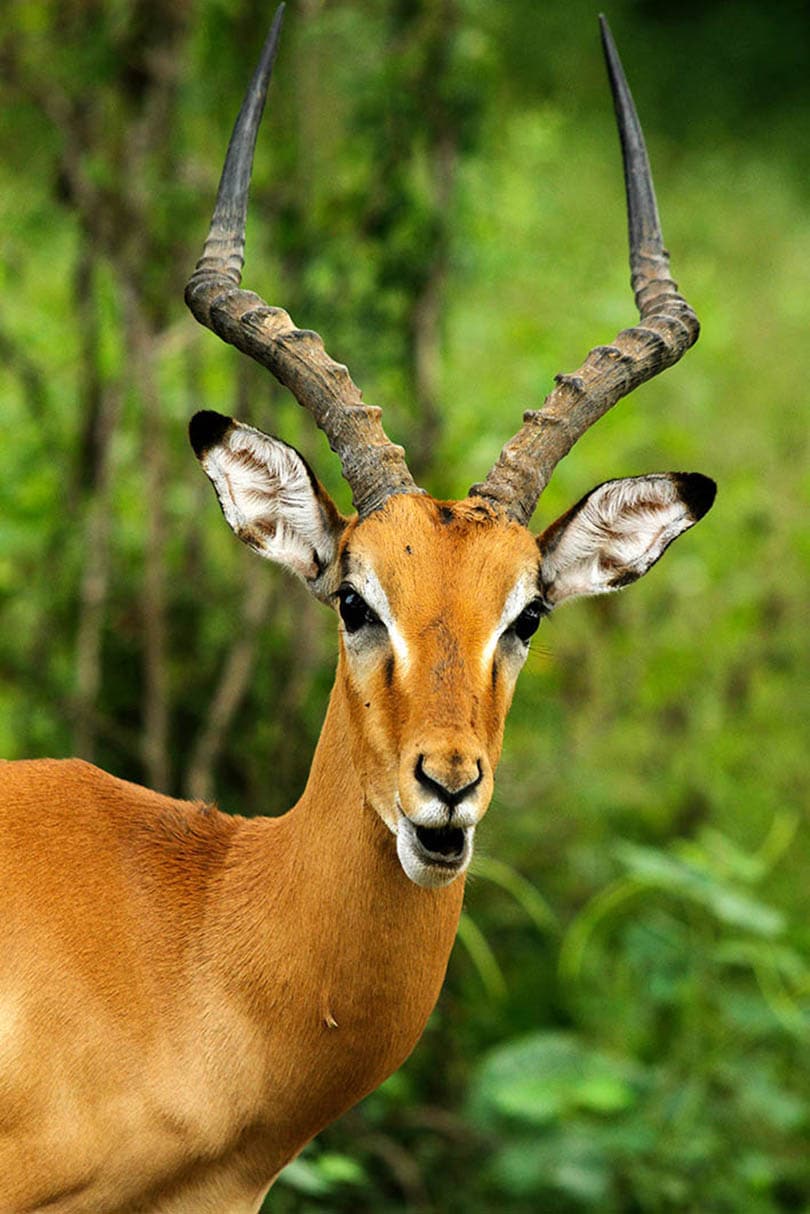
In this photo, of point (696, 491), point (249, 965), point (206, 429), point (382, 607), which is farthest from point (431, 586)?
point (249, 965)

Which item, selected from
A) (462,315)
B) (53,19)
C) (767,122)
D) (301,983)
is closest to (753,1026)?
(301,983)

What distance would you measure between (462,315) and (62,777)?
18.5ft

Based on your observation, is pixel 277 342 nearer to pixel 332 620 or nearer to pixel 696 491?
pixel 696 491

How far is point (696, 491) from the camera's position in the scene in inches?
168

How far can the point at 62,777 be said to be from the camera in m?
4.36

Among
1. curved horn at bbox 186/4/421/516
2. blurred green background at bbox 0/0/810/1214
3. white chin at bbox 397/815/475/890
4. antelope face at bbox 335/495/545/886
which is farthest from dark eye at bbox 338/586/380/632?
A: blurred green background at bbox 0/0/810/1214

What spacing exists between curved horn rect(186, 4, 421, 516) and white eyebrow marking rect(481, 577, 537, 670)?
35cm

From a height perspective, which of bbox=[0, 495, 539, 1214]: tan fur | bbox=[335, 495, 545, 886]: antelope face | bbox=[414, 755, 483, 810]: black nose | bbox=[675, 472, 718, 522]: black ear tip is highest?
bbox=[675, 472, 718, 522]: black ear tip

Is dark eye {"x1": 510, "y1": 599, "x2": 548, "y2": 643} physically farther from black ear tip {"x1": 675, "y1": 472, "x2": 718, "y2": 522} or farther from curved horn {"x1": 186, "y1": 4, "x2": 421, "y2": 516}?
black ear tip {"x1": 675, "y1": 472, "x2": 718, "y2": 522}

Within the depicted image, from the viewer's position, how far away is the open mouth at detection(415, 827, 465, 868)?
139 inches

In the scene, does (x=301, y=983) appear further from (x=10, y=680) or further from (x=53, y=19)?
(x=53, y=19)

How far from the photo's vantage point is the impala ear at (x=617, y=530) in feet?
13.9

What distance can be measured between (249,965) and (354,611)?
0.89m

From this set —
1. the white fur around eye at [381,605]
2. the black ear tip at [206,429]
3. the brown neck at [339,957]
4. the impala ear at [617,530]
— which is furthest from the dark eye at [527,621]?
the black ear tip at [206,429]
